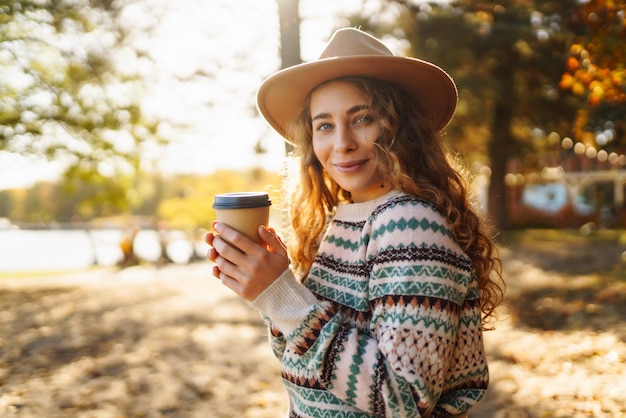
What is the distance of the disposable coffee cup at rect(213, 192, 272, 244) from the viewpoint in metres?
1.57

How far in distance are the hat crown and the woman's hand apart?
664 mm

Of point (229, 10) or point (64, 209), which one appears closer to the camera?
point (229, 10)

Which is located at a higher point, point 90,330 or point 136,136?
point 136,136

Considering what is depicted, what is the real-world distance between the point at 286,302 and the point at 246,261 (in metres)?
0.17

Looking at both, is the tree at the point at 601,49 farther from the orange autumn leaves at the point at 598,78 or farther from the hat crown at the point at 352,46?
the hat crown at the point at 352,46

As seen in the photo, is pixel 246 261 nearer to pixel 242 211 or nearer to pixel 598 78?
pixel 242 211

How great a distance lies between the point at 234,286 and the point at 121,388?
409 centimetres

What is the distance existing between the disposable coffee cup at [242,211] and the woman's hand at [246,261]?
2 centimetres

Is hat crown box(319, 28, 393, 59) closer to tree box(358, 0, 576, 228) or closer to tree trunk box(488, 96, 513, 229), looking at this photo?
tree box(358, 0, 576, 228)

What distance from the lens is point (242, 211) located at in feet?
5.15

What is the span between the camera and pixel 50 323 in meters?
7.89

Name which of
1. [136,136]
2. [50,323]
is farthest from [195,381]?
[136,136]

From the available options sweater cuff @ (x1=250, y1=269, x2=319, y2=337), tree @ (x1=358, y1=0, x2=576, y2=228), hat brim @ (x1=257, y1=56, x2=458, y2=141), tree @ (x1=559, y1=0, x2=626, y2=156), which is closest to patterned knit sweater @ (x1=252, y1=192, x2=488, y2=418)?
sweater cuff @ (x1=250, y1=269, x2=319, y2=337)

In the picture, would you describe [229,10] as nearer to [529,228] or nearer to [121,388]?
[121,388]
